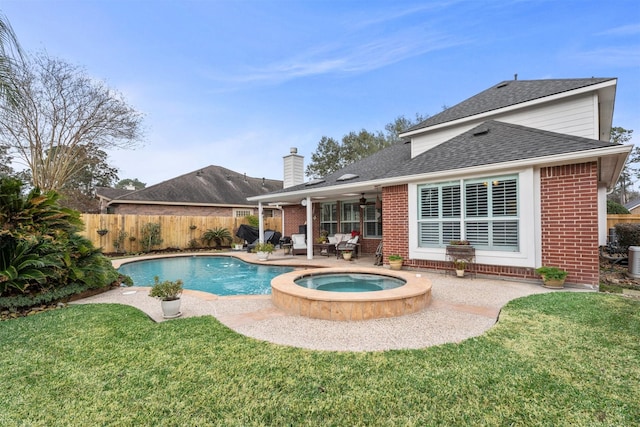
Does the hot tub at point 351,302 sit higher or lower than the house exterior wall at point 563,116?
lower

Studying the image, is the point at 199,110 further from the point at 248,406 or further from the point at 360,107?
the point at 248,406

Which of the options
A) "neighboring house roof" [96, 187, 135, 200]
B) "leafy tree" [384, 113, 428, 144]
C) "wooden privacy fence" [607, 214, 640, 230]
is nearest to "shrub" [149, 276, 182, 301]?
"neighboring house roof" [96, 187, 135, 200]

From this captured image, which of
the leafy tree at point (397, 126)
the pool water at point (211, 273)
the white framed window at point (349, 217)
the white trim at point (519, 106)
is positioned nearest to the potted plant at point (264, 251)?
the pool water at point (211, 273)

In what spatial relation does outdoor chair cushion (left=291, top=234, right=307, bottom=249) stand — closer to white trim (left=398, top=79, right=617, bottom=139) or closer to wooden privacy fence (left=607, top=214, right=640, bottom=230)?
white trim (left=398, top=79, right=617, bottom=139)

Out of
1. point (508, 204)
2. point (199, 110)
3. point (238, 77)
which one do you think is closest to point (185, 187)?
point (199, 110)

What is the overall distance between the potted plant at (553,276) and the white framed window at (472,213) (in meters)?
0.77

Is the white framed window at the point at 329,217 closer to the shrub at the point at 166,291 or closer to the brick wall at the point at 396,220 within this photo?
the brick wall at the point at 396,220

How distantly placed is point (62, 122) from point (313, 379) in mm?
19089

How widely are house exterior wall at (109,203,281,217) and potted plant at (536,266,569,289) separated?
67.7 ft

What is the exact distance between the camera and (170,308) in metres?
4.61

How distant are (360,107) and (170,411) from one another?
775 inches

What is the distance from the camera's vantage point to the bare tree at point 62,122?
1367 cm

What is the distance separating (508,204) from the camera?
684 centimetres

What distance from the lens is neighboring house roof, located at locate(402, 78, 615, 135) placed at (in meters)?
7.99
